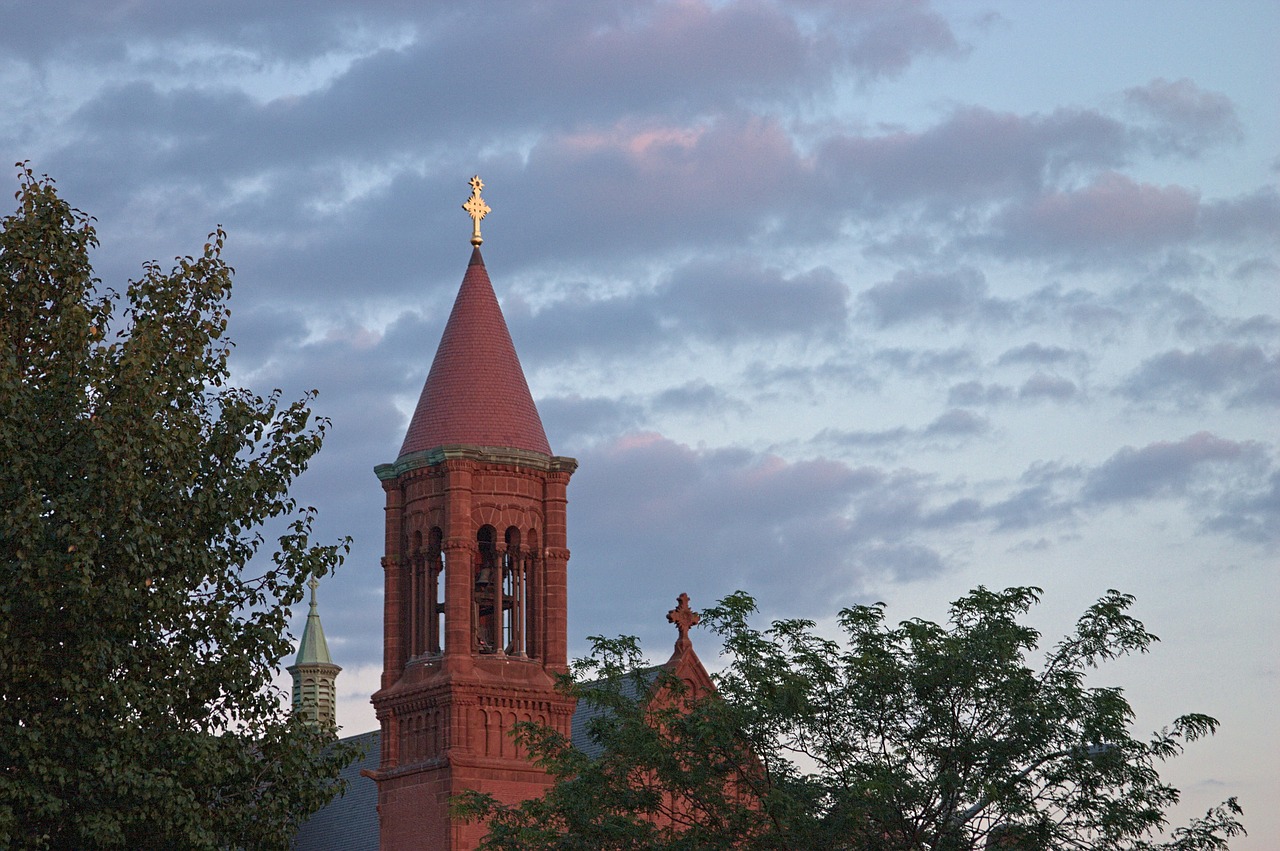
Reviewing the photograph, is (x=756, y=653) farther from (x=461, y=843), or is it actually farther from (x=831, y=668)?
(x=461, y=843)

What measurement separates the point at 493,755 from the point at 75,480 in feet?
97.8

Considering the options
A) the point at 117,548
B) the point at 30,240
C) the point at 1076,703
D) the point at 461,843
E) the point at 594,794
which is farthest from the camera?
the point at 461,843

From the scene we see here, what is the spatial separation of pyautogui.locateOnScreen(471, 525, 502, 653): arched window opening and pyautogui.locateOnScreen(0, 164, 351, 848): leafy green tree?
2756 cm

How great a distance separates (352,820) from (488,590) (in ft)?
38.3

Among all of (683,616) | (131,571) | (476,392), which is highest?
(476,392)

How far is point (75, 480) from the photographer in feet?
77.6


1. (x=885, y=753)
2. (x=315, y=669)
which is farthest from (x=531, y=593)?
(x=315, y=669)

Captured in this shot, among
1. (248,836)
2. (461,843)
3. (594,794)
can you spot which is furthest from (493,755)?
(248,836)

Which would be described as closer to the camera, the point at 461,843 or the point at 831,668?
the point at 831,668

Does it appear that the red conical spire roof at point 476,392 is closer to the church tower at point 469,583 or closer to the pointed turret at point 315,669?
the church tower at point 469,583

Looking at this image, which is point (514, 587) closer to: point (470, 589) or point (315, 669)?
point (470, 589)

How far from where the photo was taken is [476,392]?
54656 millimetres

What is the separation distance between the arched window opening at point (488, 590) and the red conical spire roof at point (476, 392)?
254 centimetres

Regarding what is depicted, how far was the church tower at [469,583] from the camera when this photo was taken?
52.4 metres
